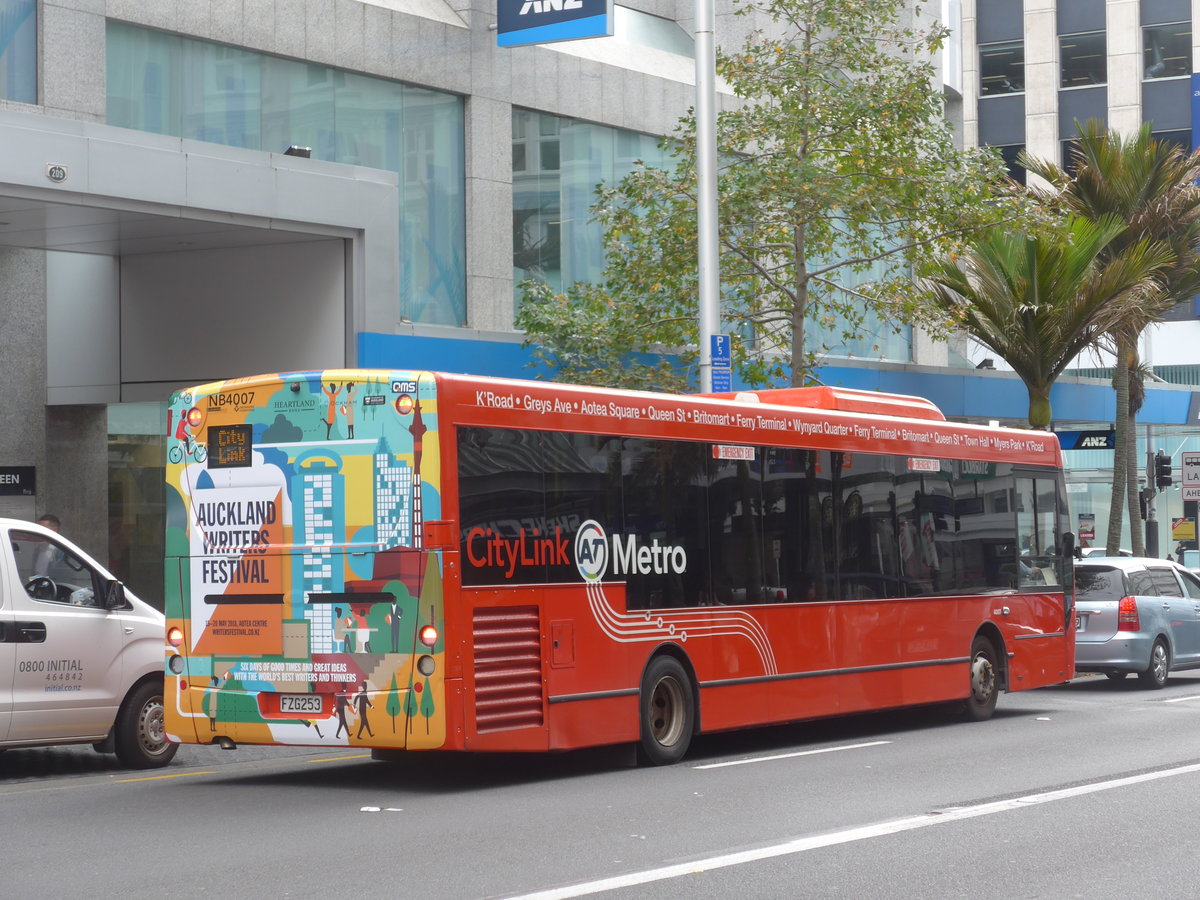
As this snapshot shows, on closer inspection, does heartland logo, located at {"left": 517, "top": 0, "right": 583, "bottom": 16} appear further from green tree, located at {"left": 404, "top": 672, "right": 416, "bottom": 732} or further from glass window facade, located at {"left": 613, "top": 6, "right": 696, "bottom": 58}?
green tree, located at {"left": 404, "top": 672, "right": 416, "bottom": 732}

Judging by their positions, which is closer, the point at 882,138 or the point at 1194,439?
the point at 882,138

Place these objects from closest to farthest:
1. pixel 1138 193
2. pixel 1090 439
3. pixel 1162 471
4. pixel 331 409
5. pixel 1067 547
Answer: pixel 331 409
pixel 1067 547
pixel 1138 193
pixel 1090 439
pixel 1162 471

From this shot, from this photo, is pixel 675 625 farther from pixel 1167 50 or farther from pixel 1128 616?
pixel 1167 50

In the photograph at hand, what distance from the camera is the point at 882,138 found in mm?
20656

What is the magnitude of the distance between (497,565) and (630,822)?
2.26 metres

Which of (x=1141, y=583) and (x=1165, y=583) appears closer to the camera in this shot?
(x=1141, y=583)

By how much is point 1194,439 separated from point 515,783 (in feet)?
134

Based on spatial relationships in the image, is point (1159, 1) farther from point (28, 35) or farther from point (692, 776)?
point (692, 776)

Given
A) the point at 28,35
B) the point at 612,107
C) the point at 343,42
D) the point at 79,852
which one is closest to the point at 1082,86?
the point at 612,107

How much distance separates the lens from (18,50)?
1894 centimetres

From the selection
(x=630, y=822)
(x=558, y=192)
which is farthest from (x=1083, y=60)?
(x=630, y=822)

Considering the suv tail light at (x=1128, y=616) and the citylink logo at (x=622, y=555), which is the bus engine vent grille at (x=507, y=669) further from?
the suv tail light at (x=1128, y=616)

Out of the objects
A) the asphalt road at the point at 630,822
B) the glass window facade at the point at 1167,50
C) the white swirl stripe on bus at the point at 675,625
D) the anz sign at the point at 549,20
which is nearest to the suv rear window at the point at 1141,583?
the asphalt road at the point at 630,822

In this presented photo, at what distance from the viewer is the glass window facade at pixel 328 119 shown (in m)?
20.1
